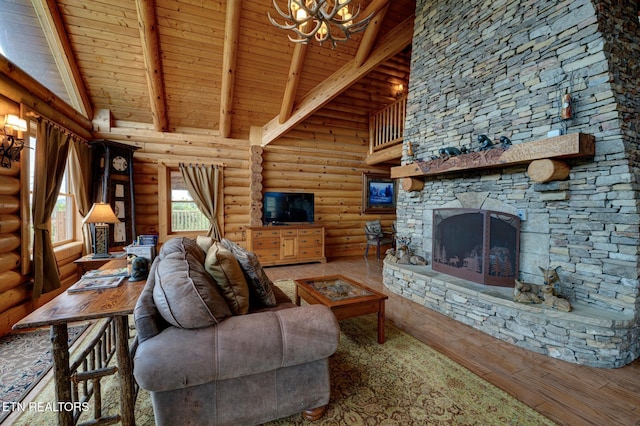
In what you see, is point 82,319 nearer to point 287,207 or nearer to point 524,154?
point 524,154

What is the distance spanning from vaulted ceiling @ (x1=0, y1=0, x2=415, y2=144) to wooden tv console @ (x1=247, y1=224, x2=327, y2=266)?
1962 millimetres

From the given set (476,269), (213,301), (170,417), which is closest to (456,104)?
(476,269)

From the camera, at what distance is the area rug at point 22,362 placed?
1871mm

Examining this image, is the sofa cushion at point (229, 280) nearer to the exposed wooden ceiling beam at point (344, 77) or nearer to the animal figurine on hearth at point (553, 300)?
the animal figurine on hearth at point (553, 300)

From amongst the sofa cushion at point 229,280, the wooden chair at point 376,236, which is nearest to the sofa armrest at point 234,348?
the sofa cushion at point 229,280

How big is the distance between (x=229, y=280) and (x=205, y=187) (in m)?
4.08

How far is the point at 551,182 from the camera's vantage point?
2586 mm

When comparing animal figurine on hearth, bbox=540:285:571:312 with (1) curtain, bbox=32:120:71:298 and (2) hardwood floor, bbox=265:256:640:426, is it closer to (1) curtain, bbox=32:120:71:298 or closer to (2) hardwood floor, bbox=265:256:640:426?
(2) hardwood floor, bbox=265:256:640:426

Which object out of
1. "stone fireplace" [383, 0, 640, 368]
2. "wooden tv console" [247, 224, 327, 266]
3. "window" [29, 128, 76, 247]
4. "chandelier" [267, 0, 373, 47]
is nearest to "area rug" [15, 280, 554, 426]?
"stone fireplace" [383, 0, 640, 368]

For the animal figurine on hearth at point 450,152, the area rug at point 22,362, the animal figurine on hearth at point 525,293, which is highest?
the animal figurine on hearth at point 450,152

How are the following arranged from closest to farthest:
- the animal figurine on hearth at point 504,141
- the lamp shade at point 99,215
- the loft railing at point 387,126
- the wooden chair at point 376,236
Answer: the animal figurine on hearth at point 504,141 → the lamp shade at point 99,215 → the loft railing at point 387,126 → the wooden chair at point 376,236

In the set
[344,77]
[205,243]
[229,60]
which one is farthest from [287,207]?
[205,243]

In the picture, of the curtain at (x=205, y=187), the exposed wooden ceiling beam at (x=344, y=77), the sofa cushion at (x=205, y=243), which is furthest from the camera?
the curtain at (x=205, y=187)

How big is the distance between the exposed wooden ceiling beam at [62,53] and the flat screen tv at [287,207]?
11.1 ft
